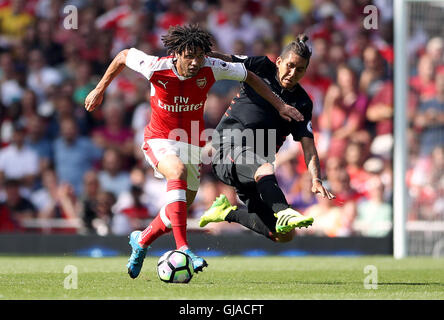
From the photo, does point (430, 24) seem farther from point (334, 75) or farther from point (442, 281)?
point (442, 281)

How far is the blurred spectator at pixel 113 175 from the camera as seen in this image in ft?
44.3

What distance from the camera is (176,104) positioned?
7.60 meters

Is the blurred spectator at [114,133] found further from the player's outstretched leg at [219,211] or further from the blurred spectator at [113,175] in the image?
the player's outstretched leg at [219,211]

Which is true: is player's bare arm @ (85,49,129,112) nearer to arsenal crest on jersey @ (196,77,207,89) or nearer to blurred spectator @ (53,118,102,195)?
arsenal crest on jersey @ (196,77,207,89)

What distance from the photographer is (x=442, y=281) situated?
312 inches

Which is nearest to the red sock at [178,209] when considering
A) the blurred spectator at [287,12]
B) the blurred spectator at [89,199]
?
the blurred spectator at [89,199]

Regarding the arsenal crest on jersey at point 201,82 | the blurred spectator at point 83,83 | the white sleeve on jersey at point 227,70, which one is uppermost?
the blurred spectator at point 83,83

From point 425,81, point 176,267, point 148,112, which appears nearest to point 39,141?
point 148,112

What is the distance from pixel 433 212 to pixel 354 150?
1.63m

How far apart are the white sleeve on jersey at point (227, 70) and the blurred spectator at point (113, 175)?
619 centimetres

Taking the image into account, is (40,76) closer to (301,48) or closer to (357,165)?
(357,165)

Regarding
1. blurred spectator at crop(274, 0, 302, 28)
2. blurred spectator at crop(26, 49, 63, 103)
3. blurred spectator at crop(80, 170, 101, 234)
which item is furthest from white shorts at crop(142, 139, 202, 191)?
blurred spectator at crop(274, 0, 302, 28)
